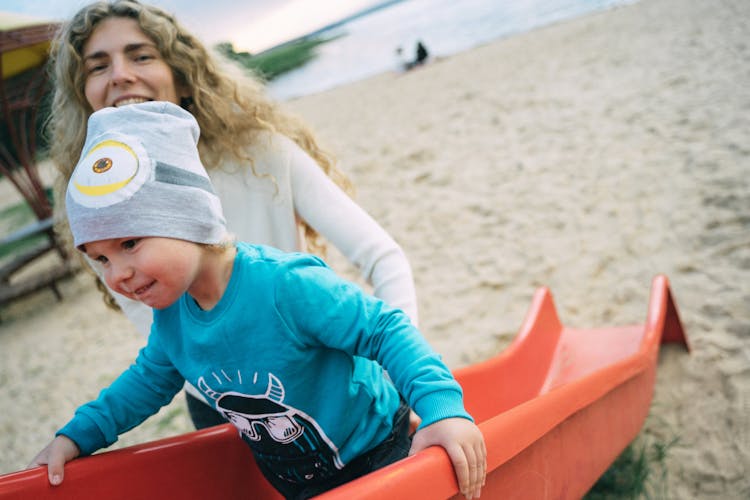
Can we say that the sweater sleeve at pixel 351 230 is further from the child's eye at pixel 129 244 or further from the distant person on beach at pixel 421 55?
the distant person on beach at pixel 421 55

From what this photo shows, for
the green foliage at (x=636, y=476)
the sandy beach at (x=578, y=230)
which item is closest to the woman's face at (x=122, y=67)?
the green foliage at (x=636, y=476)

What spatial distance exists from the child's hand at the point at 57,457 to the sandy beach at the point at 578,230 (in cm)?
155

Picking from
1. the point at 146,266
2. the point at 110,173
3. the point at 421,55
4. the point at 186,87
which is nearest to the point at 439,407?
the point at 146,266

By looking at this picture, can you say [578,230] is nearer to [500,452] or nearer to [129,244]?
[500,452]

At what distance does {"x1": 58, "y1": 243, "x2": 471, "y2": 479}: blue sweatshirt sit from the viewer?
2.85 feet

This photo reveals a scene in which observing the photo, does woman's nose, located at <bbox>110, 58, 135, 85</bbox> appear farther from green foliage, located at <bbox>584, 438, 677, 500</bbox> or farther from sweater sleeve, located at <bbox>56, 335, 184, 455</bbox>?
green foliage, located at <bbox>584, 438, 677, 500</bbox>

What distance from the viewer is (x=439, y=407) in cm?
79

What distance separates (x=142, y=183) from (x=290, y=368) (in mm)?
370

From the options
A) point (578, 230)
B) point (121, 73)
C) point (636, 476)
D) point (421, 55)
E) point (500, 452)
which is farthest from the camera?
point (421, 55)

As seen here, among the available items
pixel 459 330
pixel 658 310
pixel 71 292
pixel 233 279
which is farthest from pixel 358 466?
pixel 71 292

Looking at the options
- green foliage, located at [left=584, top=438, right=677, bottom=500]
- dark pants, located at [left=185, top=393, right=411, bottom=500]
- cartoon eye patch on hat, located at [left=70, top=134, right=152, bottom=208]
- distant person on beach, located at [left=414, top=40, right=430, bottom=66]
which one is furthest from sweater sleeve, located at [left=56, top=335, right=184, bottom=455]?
distant person on beach, located at [left=414, top=40, right=430, bottom=66]

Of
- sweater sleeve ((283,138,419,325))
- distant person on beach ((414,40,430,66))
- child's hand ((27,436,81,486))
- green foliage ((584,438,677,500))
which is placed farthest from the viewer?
distant person on beach ((414,40,430,66))

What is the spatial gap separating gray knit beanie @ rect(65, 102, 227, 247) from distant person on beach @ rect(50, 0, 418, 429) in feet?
A: 1.16

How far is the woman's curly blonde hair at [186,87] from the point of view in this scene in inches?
49.0
